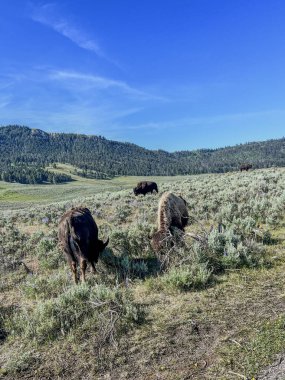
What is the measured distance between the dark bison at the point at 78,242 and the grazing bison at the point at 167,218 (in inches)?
51.0

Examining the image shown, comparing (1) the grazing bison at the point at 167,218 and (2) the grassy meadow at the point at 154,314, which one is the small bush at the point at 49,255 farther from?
(1) the grazing bison at the point at 167,218

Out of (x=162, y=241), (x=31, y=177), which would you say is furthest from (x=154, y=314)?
(x=31, y=177)

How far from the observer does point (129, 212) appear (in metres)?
18.7

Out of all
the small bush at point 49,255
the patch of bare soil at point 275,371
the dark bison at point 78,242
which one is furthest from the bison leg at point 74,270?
the patch of bare soil at point 275,371

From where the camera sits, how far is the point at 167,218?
9.86 meters

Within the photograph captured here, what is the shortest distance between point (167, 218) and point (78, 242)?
8.46 feet

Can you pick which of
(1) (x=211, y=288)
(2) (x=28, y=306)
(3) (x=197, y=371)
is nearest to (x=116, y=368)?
(3) (x=197, y=371)

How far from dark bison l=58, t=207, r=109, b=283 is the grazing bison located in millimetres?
1295

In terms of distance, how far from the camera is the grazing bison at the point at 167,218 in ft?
29.6

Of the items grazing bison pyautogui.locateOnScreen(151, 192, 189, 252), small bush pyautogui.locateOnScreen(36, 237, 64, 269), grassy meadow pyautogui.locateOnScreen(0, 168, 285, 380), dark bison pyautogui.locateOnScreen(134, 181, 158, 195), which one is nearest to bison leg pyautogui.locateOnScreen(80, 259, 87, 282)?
grassy meadow pyautogui.locateOnScreen(0, 168, 285, 380)

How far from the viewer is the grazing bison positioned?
9010 millimetres

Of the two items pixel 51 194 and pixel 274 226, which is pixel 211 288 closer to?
pixel 274 226

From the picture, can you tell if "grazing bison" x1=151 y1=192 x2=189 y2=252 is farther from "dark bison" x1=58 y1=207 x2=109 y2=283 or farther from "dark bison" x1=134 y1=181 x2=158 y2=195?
"dark bison" x1=134 y1=181 x2=158 y2=195

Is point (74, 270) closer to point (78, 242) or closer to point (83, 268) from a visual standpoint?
point (83, 268)
